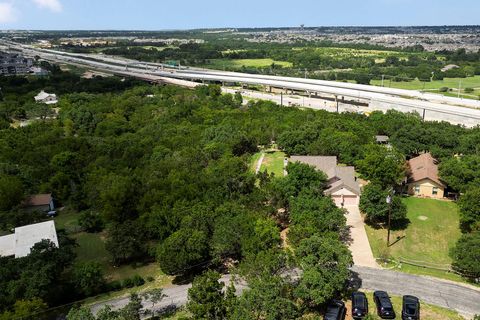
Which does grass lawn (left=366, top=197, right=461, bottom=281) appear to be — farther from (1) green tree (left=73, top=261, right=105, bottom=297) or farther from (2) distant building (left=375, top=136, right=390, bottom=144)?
(1) green tree (left=73, top=261, right=105, bottom=297)

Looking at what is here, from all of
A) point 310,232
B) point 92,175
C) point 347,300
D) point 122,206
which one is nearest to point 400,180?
point 310,232

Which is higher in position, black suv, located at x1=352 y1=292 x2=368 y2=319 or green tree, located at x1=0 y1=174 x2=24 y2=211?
green tree, located at x1=0 y1=174 x2=24 y2=211

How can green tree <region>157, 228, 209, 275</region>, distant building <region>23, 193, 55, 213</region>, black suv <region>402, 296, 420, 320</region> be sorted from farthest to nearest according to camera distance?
distant building <region>23, 193, 55, 213</region>
green tree <region>157, 228, 209, 275</region>
black suv <region>402, 296, 420, 320</region>

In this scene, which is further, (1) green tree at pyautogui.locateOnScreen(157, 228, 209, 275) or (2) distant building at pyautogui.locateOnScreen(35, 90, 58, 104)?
(2) distant building at pyautogui.locateOnScreen(35, 90, 58, 104)

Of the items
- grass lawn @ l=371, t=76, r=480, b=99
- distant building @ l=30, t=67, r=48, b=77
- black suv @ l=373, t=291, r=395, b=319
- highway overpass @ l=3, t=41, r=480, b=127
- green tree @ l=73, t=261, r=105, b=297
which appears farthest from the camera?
distant building @ l=30, t=67, r=48, b=77

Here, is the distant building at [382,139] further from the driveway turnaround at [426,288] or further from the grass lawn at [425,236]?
the driveway turnaround at [426,288]

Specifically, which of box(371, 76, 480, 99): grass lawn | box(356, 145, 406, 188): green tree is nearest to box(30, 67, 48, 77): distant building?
box(371, 76, 480, 99): grass lawn

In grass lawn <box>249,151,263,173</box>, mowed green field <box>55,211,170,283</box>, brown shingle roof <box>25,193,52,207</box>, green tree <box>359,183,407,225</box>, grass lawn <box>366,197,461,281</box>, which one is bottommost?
mowed green field <box>55,211,170,283</box>
